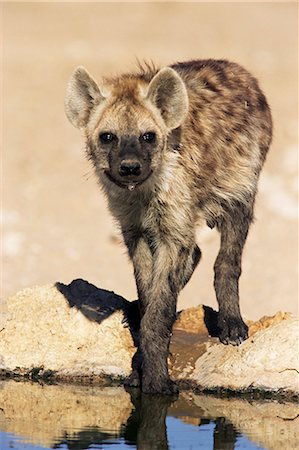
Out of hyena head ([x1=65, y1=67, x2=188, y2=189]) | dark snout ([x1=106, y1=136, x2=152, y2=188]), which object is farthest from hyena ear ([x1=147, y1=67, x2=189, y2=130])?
dark snout ([x1=106, y1=136, x2=152, y2=188])

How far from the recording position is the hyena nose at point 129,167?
552 cm

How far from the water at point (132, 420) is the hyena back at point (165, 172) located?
228 millimetres

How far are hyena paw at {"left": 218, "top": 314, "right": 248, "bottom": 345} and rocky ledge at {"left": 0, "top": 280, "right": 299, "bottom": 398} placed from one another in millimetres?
56

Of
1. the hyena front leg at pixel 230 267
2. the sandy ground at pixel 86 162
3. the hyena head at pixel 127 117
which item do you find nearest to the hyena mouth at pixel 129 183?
the hyena head at pixel 127 117

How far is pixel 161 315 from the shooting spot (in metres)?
5.90

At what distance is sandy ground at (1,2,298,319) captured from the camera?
33.2 feet

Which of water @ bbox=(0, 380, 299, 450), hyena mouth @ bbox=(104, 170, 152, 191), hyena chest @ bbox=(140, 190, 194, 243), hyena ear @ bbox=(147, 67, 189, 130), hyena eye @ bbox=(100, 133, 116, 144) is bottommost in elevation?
water @ bbox=(0, 380, 299, 450)

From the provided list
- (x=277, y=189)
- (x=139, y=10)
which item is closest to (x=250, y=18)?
(x=139, y=10)

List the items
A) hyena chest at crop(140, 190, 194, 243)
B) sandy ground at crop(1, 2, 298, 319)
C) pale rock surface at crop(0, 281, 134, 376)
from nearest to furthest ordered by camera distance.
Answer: hyena chest at crop(140, 190, 194, 243)
pale rock surface at crop(0, 281, 134, 376)
sandy ground at crop(1, 2, 298, 319)

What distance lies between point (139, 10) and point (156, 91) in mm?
15097

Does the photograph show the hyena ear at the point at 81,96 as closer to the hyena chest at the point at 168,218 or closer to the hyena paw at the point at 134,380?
the hyena chest at the point at 168,218

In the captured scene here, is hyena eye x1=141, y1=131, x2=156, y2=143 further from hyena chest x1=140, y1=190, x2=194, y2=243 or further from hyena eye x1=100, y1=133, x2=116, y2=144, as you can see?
hyena chest x1=140, y1=190, x2=194, y2=243

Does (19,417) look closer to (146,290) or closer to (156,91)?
(146,290)

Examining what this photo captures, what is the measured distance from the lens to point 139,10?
811 inches
